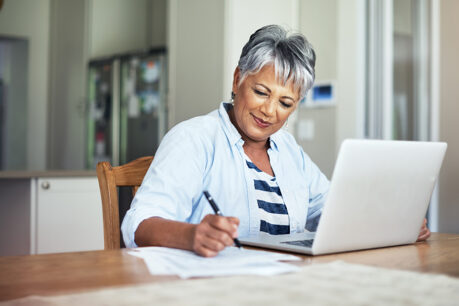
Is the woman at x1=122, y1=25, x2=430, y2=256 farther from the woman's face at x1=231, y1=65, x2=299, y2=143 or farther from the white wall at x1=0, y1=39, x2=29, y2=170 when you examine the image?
the white wall at x1=0, y1=39, x2=29, y2=170

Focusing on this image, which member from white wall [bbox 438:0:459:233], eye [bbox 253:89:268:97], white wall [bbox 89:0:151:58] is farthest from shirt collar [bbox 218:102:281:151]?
white wall [bbox 89:0:151:58]

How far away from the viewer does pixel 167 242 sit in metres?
1.12

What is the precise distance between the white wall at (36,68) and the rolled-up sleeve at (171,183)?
509 cm

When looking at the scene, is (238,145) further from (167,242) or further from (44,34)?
(44,34)

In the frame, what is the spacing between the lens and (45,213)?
2963 millimetres

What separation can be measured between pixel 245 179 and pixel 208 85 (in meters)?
2.47

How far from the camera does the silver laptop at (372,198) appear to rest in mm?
1081

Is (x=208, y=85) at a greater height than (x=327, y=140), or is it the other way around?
(x=208, y=85)

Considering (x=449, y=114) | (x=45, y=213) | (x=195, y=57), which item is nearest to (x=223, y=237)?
(x=45, y=213)

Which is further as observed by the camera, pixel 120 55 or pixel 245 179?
pixel 120 55

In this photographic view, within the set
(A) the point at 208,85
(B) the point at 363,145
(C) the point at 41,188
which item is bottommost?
(C) the point at 41,188

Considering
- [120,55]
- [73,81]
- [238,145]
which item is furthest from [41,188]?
[73,81]

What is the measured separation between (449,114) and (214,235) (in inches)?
95.9

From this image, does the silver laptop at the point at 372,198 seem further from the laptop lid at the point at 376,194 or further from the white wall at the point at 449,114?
the white wall at the point at 449,114
